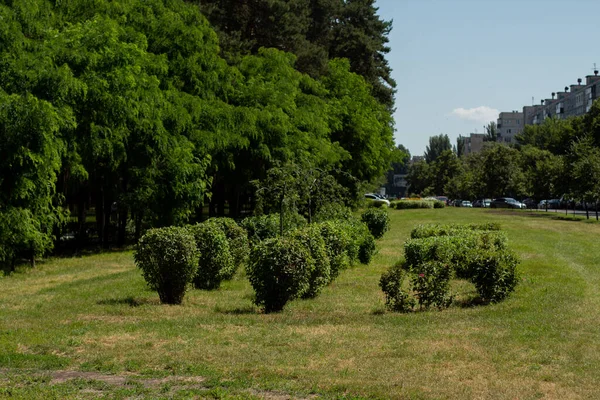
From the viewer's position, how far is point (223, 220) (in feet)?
61.2

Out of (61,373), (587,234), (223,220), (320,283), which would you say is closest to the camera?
(61,373)

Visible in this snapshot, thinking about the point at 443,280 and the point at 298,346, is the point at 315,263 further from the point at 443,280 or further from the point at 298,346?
the point at 298,346

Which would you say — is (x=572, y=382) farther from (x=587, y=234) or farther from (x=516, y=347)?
(x=587, y=234)

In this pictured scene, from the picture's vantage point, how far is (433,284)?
13227mm

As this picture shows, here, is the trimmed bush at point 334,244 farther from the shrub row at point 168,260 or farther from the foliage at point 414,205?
the foliage at point 414,205

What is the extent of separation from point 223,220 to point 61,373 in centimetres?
1041

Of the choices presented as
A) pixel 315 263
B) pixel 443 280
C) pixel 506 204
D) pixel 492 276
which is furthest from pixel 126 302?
pixel 506 204

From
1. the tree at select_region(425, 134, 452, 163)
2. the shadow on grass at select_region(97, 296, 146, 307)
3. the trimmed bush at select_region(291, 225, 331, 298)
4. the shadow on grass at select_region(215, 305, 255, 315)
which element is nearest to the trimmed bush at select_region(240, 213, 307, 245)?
the trimmed bush at select_region(291, 225, 331, 298)

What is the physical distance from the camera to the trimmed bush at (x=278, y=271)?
1279 cm

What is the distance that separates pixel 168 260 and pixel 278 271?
2121 millimetres

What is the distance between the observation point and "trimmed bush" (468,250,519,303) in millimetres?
13484

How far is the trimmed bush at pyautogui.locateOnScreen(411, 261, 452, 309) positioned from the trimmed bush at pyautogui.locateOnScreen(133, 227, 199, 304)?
414 centimetres

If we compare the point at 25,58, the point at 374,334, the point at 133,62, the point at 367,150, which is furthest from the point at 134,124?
the point at 367,150

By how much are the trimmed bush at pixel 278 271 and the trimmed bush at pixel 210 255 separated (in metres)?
2.76
